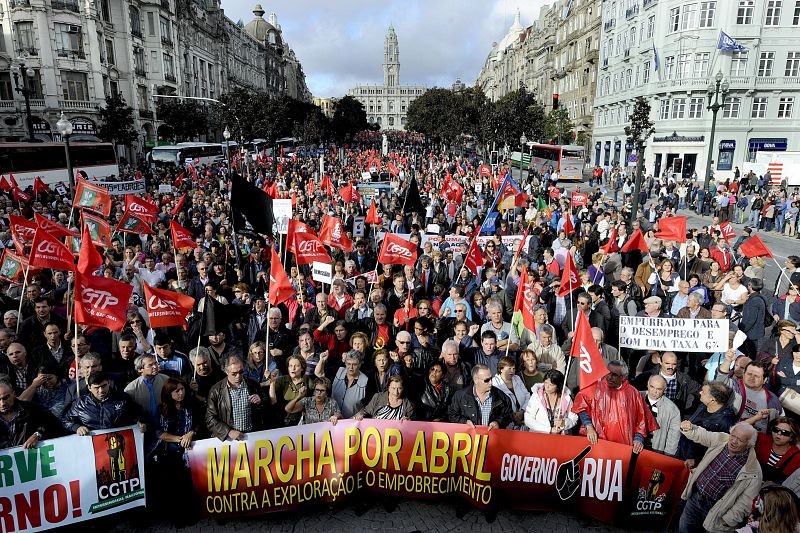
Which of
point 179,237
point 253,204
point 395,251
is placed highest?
point 253,204

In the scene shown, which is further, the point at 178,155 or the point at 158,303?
the point at 178,155

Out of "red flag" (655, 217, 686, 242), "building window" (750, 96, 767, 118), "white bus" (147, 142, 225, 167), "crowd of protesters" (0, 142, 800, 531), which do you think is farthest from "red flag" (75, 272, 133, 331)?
"building window" (750, 96, 767, 118)

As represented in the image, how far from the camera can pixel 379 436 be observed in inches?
195

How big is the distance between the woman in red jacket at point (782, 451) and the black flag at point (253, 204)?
23.6 feet

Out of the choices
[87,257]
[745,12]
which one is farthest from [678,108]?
[87,257]

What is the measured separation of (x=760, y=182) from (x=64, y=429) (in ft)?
109

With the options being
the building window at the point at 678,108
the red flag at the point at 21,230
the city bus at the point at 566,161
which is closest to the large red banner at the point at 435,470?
the red flag at the point at 21,230

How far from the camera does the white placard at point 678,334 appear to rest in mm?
5891

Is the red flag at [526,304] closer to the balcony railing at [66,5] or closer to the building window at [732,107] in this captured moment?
the building window at [732,107]

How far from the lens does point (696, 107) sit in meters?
40.1

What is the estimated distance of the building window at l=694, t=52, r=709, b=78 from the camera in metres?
38.9

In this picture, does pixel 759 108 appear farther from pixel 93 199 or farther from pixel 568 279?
pixel 93 199

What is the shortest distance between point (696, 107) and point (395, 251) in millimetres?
40212

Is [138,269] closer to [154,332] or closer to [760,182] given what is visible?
[154,332]
